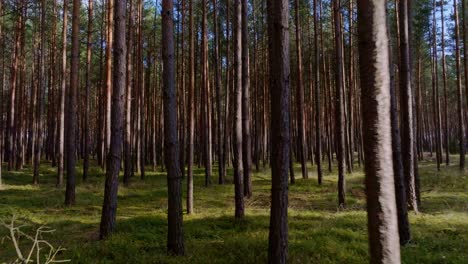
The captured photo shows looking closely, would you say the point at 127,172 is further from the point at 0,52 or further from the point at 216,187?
the point at 0,52

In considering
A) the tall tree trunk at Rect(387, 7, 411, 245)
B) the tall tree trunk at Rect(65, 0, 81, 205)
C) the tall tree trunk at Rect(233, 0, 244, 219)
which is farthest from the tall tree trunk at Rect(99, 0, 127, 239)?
the tall tree trunk at Rect(387, 7, 411, 245)

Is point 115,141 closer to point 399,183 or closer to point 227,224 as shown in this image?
point 227,224

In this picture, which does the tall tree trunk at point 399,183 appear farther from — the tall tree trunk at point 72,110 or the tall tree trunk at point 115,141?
the tall tree trunk at point 72,110

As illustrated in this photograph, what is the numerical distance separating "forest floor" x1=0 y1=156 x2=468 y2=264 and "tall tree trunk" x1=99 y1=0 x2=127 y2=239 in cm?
43

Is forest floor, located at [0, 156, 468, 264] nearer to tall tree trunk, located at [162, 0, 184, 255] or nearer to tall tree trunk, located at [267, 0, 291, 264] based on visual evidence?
tall tree trunk, located at [162, 0, 184, 255]

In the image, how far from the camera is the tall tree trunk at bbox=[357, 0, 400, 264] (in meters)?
2.79

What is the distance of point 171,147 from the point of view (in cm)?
781

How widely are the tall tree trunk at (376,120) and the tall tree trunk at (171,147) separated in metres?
5.29

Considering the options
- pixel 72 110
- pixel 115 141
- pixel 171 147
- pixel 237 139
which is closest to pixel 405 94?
pixel 237 139

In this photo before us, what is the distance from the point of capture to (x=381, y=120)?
285cm

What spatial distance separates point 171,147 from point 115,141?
6.18 ft

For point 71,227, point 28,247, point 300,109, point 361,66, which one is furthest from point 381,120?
point 300,109

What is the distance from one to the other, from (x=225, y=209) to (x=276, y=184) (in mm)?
6777

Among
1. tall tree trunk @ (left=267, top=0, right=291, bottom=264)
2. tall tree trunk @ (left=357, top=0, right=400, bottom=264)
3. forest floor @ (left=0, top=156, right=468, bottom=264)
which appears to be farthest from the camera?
forest floor @ (left=0, top=156, right=468, bottom=264)
